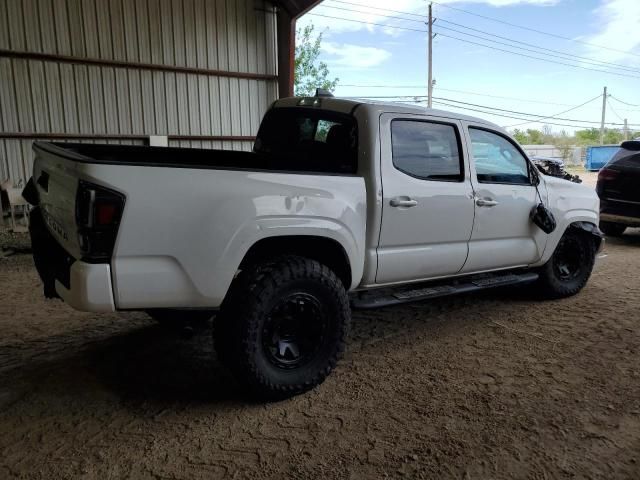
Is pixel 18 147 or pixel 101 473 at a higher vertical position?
pixel 18 147

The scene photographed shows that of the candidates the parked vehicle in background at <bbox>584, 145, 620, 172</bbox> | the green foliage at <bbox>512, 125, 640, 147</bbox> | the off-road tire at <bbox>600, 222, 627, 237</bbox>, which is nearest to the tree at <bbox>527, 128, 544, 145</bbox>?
the green foliage at <bbox>512, 125, 640, 147</bbox>

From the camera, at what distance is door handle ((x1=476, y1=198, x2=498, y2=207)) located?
163 inches

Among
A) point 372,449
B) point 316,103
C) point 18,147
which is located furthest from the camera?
point 18,147

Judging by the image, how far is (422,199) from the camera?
12.3 feet

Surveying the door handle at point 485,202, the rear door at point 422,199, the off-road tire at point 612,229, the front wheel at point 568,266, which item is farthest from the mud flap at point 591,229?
the off-road tire at point 612,229

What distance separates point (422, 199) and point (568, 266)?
2602 mm

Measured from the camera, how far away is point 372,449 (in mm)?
2637

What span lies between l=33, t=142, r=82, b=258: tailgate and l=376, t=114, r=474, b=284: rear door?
197 centimetres

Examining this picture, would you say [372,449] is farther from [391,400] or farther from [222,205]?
[222,205]

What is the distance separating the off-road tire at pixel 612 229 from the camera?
932 cm

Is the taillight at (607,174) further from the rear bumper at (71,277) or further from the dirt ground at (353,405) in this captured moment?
the rear bumper at (71,277)

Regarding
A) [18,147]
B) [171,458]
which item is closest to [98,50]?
[18,147]

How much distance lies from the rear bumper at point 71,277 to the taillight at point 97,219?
7 cm

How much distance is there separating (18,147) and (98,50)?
2510 mm
